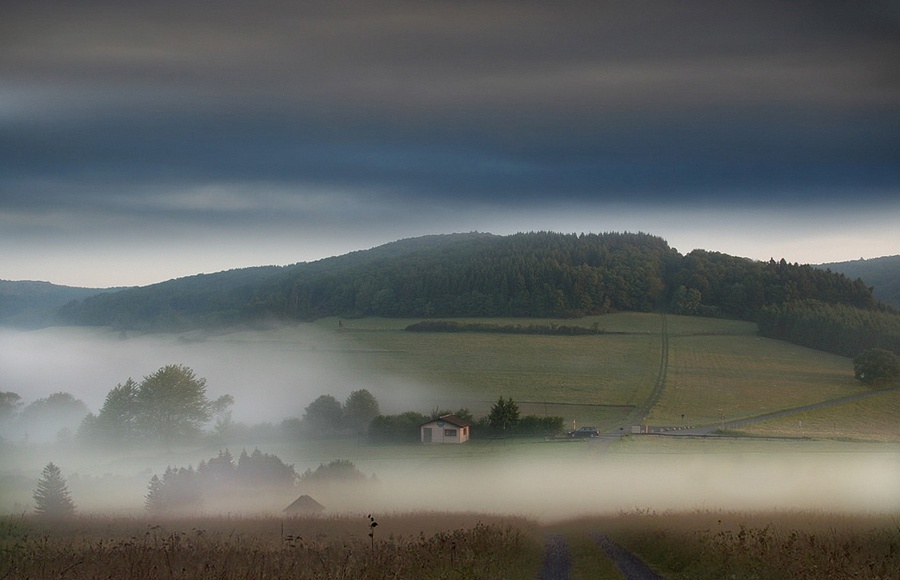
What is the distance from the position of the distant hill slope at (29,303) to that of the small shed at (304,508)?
47313mm

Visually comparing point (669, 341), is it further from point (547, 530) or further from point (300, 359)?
point (547, 530)

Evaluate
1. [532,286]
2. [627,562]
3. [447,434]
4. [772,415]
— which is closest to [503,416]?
[447,434]

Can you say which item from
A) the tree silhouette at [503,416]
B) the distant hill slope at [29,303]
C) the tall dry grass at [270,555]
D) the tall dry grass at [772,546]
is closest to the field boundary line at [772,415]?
the tree silhouette at [503,416]

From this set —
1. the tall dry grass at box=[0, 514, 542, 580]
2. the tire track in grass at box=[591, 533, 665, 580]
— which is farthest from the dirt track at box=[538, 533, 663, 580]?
the tall dry grass at box=[0, 514, 542, 580]

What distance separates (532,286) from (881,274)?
43491 millimetres

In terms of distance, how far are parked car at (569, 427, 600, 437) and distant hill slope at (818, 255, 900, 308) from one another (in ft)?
118

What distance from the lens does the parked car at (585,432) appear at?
3906cm

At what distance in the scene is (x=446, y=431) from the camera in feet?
127

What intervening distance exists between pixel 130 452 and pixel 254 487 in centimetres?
2217

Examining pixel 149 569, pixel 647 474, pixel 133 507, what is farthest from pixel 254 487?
pixel 149 569

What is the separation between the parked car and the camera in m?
39.1

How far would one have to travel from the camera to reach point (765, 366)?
53.2 m

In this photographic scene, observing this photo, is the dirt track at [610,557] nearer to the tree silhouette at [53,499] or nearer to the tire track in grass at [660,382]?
the tree silhouette at [53,499]

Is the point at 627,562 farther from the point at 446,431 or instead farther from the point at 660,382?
the point at 660,382
